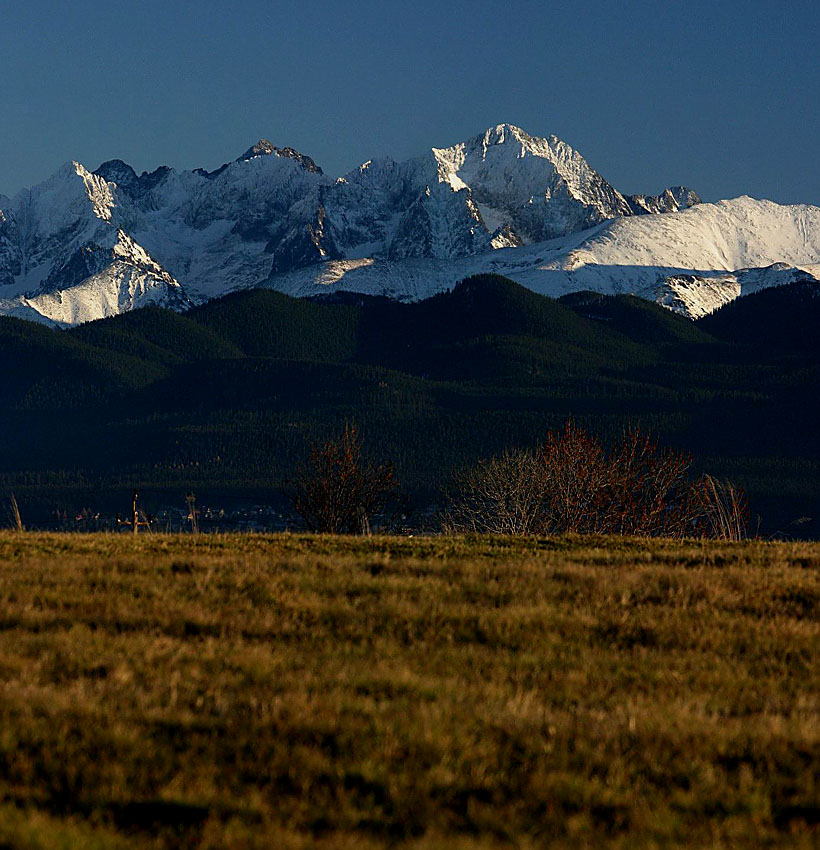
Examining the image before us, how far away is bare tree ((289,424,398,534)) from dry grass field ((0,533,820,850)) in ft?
102

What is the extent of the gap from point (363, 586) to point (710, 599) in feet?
15.5

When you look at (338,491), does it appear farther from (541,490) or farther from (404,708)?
(404,708)

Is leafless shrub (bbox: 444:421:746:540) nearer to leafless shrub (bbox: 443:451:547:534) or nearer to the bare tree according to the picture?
leafless shrub (bbox: 443:451:547:534)

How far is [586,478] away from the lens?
172 ft

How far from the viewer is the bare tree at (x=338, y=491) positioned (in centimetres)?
4922

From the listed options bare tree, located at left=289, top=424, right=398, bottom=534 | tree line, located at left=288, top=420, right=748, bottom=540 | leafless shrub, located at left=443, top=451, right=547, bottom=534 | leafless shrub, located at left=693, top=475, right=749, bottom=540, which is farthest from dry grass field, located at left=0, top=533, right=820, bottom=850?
bare tree, located at left=289, top=424, right=398, bottom=534

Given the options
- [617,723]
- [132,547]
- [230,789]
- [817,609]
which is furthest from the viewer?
[132,547]

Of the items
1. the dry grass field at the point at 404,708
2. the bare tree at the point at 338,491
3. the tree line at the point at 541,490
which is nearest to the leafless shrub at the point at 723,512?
the tree line at the point at 541,490

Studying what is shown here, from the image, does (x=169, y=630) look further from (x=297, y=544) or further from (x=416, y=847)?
(x=297, y=544)

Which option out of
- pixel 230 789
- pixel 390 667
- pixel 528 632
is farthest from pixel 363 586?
pixel 230 789

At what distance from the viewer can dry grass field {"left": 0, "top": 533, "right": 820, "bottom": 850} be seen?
805 cm

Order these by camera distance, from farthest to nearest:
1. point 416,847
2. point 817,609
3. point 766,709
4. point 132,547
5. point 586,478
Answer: point 586,478, point 132,547, point 817,609, point 766,709, point 416,847

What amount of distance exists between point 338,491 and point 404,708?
41.2 m

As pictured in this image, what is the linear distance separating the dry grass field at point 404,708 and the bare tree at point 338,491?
3103 centimetres
